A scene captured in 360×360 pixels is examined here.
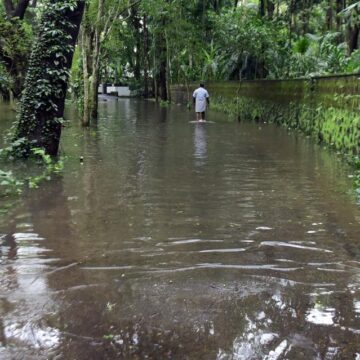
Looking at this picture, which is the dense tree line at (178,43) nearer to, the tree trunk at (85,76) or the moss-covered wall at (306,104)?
the tree trunk at (85,76)

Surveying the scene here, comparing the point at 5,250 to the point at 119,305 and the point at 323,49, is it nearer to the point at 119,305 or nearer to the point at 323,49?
the point at 119,305

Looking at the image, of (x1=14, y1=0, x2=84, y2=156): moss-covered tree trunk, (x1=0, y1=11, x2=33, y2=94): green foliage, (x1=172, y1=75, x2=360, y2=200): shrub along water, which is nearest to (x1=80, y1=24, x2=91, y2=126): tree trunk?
(x1=0, y1=11, x2=33, y2=94): green foliage

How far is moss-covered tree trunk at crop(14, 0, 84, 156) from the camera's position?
1036 centimetres

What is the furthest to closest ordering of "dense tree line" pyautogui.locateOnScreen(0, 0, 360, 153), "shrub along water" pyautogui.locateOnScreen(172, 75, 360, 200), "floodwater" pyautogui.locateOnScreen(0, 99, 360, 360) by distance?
1. "shrub along water" pyautogui.locateOnScreen(172, 75, 360, 200)
2. "dense tree line" pyautogui.locateOnScreen(0, 0, 360, 153)
3. "floodwater" pyautogui.locateOnScreen(0, 99, 360, 360)

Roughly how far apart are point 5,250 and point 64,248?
0.59m

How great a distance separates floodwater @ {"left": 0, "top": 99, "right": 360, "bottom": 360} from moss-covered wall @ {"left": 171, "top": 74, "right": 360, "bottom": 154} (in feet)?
9.67

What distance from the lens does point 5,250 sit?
5254 millimetres

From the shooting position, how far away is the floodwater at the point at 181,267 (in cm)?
341

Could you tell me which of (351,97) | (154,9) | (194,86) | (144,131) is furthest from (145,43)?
(351,97)

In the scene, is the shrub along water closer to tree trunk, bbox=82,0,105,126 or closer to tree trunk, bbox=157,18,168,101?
tree trunk, bbox=82,0,105,126

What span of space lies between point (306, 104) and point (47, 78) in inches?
365

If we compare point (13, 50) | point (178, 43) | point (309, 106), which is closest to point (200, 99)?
point (309, 106)

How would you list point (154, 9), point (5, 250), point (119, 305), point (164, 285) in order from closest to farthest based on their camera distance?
point (119, 305)
point (164, 285)
point (5, 250)
point (154, 9)

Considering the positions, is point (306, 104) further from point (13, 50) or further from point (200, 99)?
point (13, 50)
